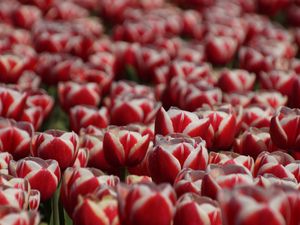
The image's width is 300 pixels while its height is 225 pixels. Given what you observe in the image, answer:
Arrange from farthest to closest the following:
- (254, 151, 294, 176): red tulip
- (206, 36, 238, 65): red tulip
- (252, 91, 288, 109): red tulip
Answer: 1. (206, 36, 238, 65): red tulip
2. (252, 91, 288, 109): red tulip
3. (254, 151, 294, 176): red tulip

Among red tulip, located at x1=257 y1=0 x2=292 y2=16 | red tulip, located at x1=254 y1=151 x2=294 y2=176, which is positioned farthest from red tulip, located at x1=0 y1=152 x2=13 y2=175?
red tulip, located at x1=257 y1=0 x2=292 y2=16

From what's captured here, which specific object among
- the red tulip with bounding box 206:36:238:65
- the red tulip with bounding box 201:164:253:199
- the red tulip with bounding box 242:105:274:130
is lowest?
the red tulip with bounding box 206:36:238:65

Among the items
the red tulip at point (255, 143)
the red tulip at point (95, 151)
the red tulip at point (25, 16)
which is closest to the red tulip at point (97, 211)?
the red tulip at point (95, 151)

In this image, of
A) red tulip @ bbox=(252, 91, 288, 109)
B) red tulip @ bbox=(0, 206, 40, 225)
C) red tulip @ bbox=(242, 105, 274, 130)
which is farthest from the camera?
red tulip @ bbox=(252, 91, 288, 109)

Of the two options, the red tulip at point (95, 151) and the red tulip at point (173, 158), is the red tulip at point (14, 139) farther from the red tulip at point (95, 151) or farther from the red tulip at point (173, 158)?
the red tulip at point (173, 158)

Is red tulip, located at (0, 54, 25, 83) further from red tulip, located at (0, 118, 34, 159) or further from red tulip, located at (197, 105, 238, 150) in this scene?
red tulip, located at (197, 105, 238, 150)

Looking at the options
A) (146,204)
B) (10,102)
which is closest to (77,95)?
(10,102)
